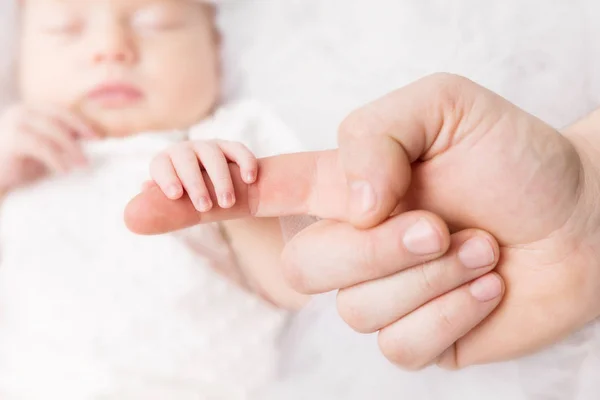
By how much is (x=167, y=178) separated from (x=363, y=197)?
0.18 metres

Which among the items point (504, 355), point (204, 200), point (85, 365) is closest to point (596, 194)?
point (504, 355)

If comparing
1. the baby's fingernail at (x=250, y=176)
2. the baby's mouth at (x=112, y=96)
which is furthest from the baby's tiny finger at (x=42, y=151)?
the baby's fingernail at (x=250, y=176)

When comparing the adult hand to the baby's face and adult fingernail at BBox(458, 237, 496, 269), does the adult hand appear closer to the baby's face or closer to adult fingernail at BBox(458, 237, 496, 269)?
adult fingernail at BBox(458, 237, 496, 269)

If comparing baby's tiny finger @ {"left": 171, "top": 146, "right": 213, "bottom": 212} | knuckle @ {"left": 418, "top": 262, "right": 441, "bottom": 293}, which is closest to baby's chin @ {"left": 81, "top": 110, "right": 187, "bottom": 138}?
baby's tiny finger @ {"left": 171, "top": 146, "right": 213, "bottom": 212}

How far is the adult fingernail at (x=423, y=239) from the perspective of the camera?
18.2 inches

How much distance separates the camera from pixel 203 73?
3.18 ft

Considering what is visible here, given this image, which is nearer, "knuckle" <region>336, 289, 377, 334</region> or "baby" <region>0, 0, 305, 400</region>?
"knuckle" <region>336, 289, 377, 334</region>

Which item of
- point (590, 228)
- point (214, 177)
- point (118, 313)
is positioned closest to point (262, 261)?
point (118, 313)

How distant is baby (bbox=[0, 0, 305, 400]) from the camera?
77cm

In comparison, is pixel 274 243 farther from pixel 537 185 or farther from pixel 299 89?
pixel 537 185

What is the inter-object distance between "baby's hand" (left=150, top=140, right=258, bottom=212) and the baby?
0.19 meters

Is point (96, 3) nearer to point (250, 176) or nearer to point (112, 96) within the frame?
point (112, 96)

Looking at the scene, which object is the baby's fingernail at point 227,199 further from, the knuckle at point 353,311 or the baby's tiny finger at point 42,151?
the baby's tiny finger at point 42,151

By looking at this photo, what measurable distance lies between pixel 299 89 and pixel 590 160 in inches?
17.9
